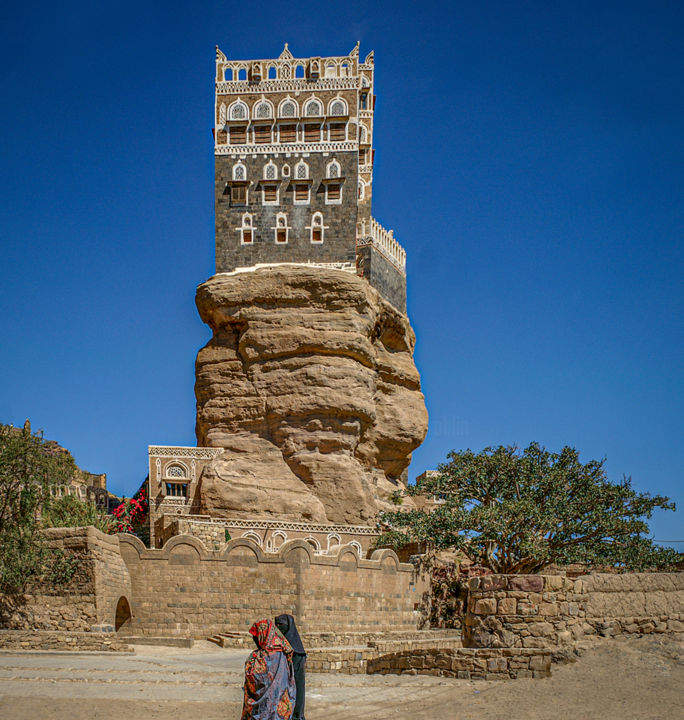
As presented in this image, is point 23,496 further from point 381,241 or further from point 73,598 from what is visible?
point 381,241

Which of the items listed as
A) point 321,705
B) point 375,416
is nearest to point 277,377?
point 375,416

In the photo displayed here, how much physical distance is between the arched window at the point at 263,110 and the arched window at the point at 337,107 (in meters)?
2.74

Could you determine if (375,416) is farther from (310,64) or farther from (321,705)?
(321,705)

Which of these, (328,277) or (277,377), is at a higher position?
(328,277)

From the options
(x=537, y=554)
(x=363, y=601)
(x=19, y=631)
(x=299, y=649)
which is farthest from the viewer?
(x=537, y=554)

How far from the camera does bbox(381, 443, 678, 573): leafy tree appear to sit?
94.6 ft

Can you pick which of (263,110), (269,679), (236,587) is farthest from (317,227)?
(269,679)

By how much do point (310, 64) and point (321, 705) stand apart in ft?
115

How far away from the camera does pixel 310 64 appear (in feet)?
137

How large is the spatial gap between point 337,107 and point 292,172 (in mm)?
3637

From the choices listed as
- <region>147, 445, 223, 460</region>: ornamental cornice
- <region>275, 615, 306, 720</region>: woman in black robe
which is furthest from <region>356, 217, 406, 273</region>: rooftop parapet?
<region>275, 615, 306, 720</region>: woman in black robe

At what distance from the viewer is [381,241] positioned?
4228 cm

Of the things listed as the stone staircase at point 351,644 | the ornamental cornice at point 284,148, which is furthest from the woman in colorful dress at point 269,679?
the ornamental cornice at point 284,148

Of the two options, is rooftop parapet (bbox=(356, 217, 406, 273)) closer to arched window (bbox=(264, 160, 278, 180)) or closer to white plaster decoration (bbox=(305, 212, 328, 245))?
white plaster decoration (bbox=(305, 212, 328, 245))
